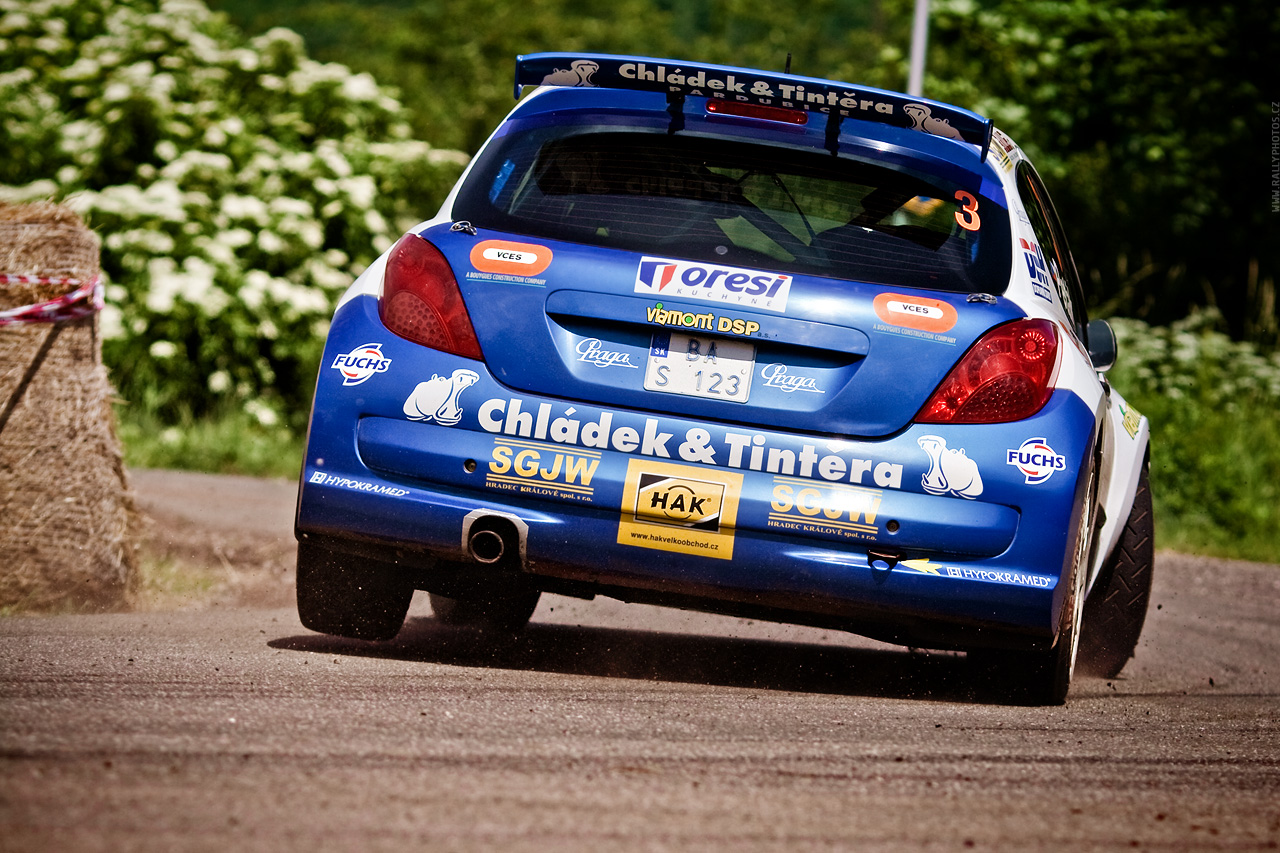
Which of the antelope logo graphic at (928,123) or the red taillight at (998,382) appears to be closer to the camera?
the red taillight at (998,382)

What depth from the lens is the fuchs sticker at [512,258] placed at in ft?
15.1

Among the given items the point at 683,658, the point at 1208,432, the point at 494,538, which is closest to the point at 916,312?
the point at 494,538

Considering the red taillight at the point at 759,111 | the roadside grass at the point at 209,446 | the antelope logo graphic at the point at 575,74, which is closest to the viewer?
the red taillight at the point at 759,111

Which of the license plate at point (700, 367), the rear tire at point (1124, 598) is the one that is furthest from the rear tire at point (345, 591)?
the rear tire at point (1124, 598)

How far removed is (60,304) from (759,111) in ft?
8.80

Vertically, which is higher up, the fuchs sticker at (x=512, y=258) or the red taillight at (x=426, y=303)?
the fuchs sticker at (x=512, y=258)

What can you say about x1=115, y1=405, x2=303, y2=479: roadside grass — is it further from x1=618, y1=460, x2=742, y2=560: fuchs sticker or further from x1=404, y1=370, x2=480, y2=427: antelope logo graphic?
x1=618, y1=460, x2=742, y2=560: fuchs sticker

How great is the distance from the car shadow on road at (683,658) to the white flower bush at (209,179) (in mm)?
6687

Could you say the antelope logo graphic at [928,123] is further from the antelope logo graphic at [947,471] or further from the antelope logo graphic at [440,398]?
the antelope logo graphic at [440,398]

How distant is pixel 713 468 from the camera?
4434 mm

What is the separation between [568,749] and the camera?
3.63m

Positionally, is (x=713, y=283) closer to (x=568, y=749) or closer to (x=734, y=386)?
(x=734, y=386)

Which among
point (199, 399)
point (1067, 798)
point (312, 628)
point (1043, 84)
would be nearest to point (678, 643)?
point (312, 628)

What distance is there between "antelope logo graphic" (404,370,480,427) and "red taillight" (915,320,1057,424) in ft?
4.08
